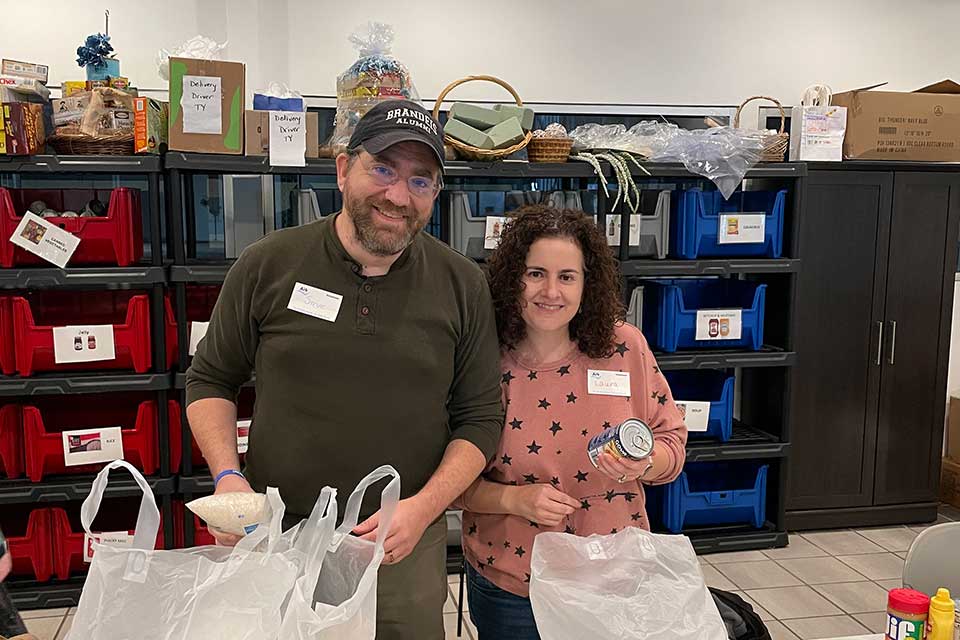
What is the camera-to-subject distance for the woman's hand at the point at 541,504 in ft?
5.61

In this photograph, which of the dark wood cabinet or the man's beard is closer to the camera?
the man's beard

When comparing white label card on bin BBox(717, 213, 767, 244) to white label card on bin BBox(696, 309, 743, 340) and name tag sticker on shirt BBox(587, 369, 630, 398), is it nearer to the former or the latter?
white label card on bin BBox(696, 309, 743, 340)

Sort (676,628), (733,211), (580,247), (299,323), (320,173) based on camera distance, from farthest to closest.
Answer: (733,211), (320,173), (580,247), (299,323), (676,628)

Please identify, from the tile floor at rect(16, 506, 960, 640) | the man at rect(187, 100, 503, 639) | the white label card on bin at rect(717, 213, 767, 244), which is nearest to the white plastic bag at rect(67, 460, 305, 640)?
the man at rect(187, 100, 503, 639)

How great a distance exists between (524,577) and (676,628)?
374 mm

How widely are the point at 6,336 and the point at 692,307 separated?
296 centimetres

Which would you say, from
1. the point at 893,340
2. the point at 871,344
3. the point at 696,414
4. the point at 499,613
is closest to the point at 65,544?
the point at 499,613

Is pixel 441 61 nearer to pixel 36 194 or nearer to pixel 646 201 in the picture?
pixel 646 201

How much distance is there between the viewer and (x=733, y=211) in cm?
390

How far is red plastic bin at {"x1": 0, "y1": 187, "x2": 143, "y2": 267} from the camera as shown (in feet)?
10.1

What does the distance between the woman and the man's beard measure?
0.93 feet

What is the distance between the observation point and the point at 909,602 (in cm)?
147

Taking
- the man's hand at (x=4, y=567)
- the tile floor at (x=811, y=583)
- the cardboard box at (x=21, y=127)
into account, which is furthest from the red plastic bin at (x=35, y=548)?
the man's hand at (x=4, y=567)

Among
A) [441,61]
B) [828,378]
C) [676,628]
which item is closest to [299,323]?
[676,628]
